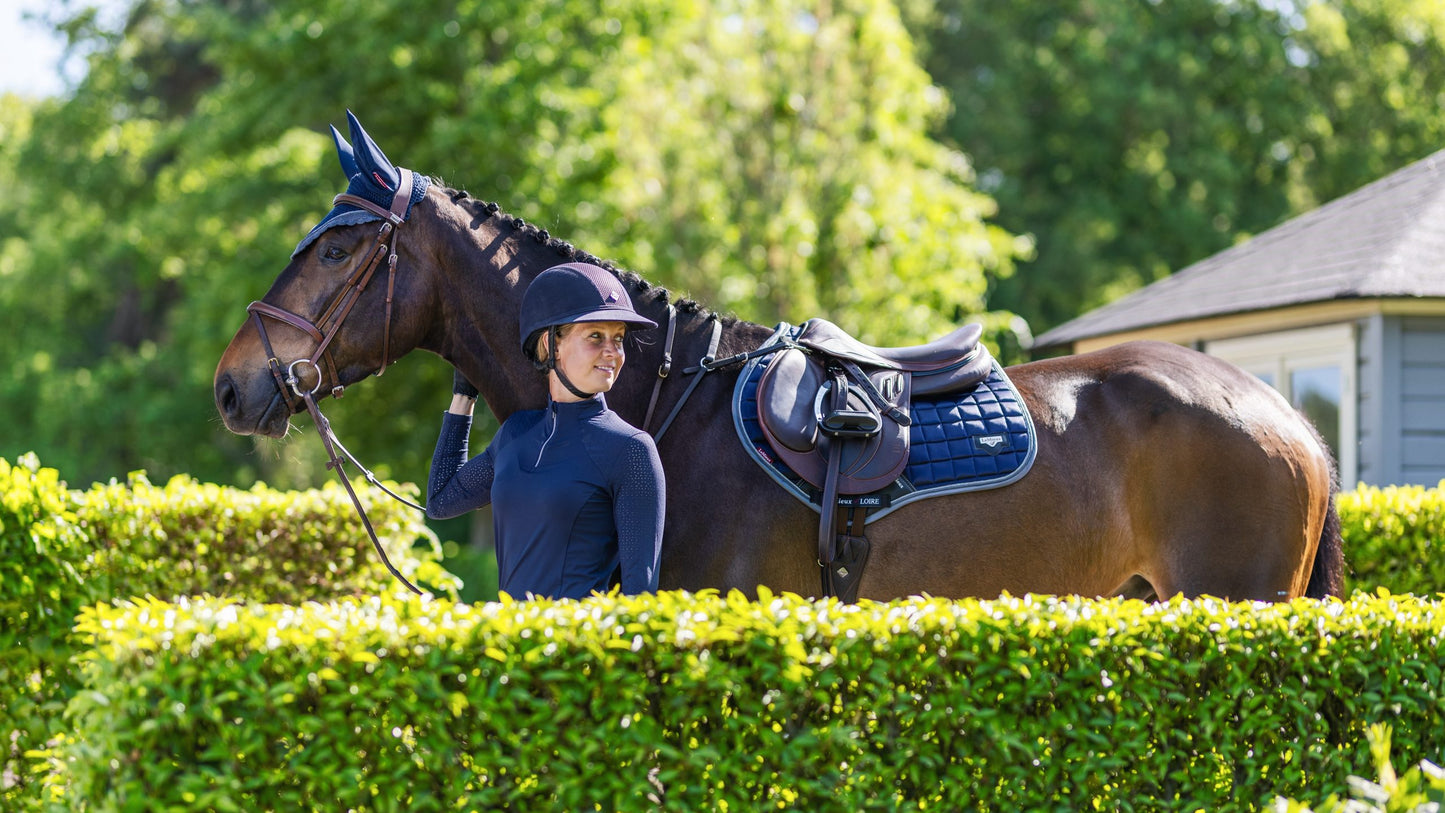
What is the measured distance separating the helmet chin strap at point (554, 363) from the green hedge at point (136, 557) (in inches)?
90.7

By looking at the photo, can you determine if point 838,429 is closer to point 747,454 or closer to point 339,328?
point 747,454

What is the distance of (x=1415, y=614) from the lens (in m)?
3.23

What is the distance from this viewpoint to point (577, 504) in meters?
3.19

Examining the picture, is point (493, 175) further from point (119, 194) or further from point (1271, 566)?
point (1271, 566)

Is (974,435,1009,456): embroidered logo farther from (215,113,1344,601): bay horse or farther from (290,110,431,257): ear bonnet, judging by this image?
(290,110,431,257): ear bonnet

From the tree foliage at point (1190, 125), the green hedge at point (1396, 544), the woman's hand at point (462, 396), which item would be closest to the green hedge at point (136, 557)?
the woman's hand at point (462, 396)

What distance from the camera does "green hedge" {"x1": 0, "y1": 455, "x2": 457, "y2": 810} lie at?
5242mm

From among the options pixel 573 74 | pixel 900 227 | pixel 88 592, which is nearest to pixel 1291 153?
pixel 900 227

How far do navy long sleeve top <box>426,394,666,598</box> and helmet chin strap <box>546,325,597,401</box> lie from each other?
0.04 meters

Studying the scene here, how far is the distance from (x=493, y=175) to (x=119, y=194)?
37.2 feet

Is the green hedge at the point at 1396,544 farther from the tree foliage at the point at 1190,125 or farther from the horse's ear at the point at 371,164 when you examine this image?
the tree foliage at the point at 1190,125

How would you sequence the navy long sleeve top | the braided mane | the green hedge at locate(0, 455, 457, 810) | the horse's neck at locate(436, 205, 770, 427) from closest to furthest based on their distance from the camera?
the navy long sleeve top → the horse's neck at locate(436, 205, 770, 427) → the braided mane → the green hedge at locate(0, 455, 457, 810)

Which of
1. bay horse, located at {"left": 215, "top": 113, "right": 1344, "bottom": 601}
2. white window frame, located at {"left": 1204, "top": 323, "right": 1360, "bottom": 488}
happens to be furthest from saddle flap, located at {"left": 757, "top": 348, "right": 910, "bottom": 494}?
white window frame, located at {"left": 1204, "top": 323, "right": 1360, "bottom": 488}

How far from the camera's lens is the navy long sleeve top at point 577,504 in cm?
317
